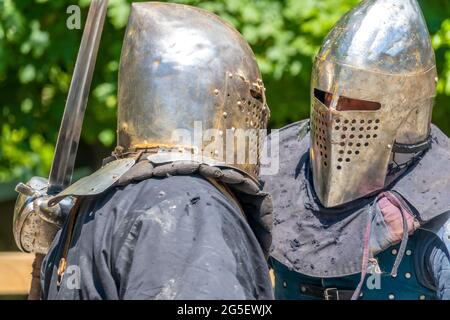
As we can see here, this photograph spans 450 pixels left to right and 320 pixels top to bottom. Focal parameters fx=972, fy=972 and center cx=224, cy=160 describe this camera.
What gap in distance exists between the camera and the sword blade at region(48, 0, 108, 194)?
2955 mm

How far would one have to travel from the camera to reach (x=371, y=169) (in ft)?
11.5

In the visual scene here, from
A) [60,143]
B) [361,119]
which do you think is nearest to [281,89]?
[361,119]

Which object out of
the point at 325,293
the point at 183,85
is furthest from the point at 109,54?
the point at 183,85

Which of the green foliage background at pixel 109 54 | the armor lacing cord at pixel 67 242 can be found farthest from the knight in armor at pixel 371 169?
the green foliage background at pixel 109 54

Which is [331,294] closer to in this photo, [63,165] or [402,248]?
[402,248]

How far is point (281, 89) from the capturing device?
5.68 metres

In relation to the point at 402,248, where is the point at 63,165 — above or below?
above

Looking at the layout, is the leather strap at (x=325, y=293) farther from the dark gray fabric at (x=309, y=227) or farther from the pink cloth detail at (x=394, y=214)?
the pink cloth detail at (x=394, y=214)

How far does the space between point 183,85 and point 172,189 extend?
35 centimetres

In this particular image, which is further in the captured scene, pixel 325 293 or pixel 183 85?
pixel 325 293

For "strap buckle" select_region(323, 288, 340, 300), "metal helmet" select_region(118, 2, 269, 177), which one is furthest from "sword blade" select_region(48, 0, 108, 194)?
"strap buckle" select_region(323, 288, 340, 300)

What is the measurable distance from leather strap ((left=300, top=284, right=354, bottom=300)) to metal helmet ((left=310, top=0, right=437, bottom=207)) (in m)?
0.31

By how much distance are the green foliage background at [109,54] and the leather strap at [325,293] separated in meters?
1.99
